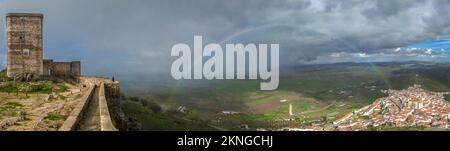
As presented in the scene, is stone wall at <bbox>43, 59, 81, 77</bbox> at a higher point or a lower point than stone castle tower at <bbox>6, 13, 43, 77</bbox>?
lower

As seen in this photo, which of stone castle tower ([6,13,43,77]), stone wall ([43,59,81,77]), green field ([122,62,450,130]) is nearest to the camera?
stone castle tower ([6,13,43,77])

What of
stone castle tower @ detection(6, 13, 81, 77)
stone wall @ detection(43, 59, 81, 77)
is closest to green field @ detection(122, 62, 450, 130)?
stone wall @ detection(43, 59, 81, 77)

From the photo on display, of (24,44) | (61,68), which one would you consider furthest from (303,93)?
(24,44)

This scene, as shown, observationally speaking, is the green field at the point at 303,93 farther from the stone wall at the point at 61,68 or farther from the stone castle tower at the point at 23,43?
the stone castle tower at the point at 23,43

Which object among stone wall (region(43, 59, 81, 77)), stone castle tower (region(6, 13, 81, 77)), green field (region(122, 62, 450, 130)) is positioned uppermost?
stone castle tower (region(6, 13, 81, 77))

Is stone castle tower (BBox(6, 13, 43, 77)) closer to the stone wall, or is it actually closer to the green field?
the stone wall

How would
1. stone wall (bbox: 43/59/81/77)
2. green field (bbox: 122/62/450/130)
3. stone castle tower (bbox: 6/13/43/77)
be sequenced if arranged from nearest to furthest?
stone castle tower (bbox: 6/13/43/77)
stone wall (bbox: 43/59/81/77)
green field (bbox: 122/62/450/130)

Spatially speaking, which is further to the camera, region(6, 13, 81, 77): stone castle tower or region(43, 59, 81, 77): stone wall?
region(43, 59, 81, 77): stone wall

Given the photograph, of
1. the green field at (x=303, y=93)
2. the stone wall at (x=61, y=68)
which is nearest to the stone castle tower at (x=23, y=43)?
the stone wall at (x=61, y=68)
